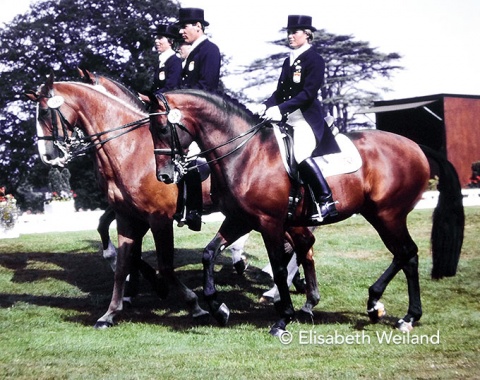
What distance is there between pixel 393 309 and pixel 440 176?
1792mm

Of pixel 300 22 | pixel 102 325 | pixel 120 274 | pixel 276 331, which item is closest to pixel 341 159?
pixel 300 22

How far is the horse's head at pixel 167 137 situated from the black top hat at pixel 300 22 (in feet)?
5.61

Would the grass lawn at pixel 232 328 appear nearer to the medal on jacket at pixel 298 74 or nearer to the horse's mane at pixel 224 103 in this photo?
the horse's mane at pixel 224 103

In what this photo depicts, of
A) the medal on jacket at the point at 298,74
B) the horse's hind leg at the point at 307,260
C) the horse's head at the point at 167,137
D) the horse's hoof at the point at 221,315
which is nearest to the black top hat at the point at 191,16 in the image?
the medal on jacket at the point at 298,74

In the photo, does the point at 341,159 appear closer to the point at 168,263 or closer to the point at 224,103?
the point at 224,103

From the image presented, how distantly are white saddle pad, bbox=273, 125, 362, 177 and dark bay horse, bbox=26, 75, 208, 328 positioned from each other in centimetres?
169

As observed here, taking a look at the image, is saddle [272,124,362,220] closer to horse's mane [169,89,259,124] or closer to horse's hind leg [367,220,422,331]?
horse's mane [169,89,259,124]

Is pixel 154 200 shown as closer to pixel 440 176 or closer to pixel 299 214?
pixel 299 214

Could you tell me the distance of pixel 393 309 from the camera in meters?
9.27

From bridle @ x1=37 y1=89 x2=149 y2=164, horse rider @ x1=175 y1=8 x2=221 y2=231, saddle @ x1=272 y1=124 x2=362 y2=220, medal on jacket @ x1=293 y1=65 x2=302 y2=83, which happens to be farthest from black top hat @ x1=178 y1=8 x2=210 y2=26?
saddle @ x1=272 y1=124 x2=362 y2=220

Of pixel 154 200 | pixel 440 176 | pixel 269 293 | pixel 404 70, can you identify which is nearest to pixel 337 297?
pixel 269 293

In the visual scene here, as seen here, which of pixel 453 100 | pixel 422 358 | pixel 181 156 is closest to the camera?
pixel 422 358

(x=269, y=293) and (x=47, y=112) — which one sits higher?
(x=47, y=112)

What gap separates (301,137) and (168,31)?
3049 millimetres
